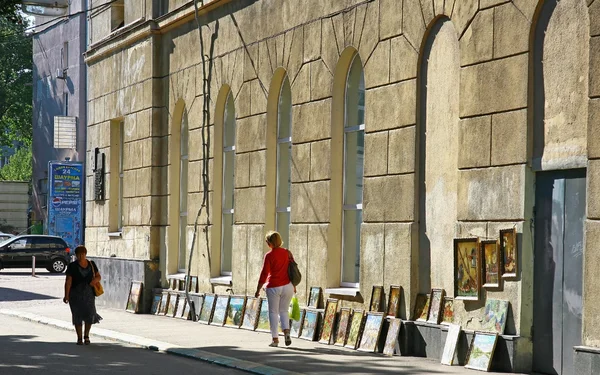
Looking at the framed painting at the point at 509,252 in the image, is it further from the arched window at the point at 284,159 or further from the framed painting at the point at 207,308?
the framed painting at the point at 207,308

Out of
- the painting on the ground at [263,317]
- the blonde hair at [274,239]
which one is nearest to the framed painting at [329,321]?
the blonde hair at [274,239]

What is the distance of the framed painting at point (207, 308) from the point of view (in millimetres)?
A: 22578

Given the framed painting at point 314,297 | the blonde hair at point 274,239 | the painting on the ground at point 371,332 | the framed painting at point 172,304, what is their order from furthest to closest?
the framed painting at point 172,304
the framed painting at point 314,297
the blonde hair at point 274,239
the painting on the ground at point 371,332

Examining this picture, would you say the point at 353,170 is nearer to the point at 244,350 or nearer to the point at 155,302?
the point at 244,350

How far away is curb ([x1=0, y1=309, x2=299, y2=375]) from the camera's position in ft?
48.6

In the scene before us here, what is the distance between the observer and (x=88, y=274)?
19.2 m

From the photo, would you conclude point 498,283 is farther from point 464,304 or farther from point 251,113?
point 251,113

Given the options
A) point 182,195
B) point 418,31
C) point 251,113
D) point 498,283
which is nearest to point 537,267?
point 498,283

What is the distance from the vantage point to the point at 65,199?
53.3 m

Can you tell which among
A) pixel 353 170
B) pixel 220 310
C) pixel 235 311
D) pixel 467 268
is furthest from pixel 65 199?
pixel 467 268

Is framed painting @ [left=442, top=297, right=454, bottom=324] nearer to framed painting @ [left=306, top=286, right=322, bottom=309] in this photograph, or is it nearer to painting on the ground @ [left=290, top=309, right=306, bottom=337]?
framed painting @ [left=306, top=286, right=322, bottom=309]

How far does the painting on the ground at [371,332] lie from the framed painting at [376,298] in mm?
113

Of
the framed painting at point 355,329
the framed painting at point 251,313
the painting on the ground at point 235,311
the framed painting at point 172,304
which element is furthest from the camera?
the framed painting at point 172,304

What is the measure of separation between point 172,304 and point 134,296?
67.5 inches
